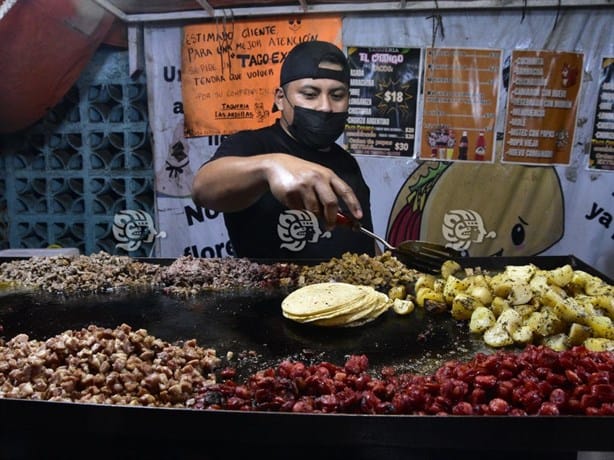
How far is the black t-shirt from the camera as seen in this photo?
4535 millimetres

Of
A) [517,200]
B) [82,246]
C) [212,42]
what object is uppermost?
[212,42]

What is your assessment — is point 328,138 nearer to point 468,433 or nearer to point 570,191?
point 570,191

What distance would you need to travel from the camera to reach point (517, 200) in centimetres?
442

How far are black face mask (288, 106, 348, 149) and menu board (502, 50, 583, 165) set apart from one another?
1.52 meters

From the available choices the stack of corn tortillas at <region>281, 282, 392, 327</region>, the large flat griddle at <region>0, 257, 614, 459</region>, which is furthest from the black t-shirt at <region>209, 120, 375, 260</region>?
the large flat griddle at <region>0, 257, 614, 459</region>

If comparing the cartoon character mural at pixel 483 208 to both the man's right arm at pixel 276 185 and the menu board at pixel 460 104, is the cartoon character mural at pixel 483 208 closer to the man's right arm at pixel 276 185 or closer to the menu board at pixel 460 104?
the menu board at pixel 460 104

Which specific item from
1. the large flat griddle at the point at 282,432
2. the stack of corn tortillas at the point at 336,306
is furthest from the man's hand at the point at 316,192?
the large flat griddle at the point at 282,432

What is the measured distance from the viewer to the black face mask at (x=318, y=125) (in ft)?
14.5

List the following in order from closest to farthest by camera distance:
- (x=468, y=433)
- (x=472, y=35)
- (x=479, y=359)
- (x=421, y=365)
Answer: (x=468, y=433)
(x=479, y=359)
(x=421, y=365)
(x=472, y=35)

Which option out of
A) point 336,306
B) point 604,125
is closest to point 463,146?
point 604,125

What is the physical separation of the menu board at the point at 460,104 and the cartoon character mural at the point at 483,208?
16cm

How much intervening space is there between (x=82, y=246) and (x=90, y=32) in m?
2.17

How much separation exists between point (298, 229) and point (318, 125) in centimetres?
100

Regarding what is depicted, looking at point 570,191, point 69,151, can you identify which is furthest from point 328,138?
point 69,151
